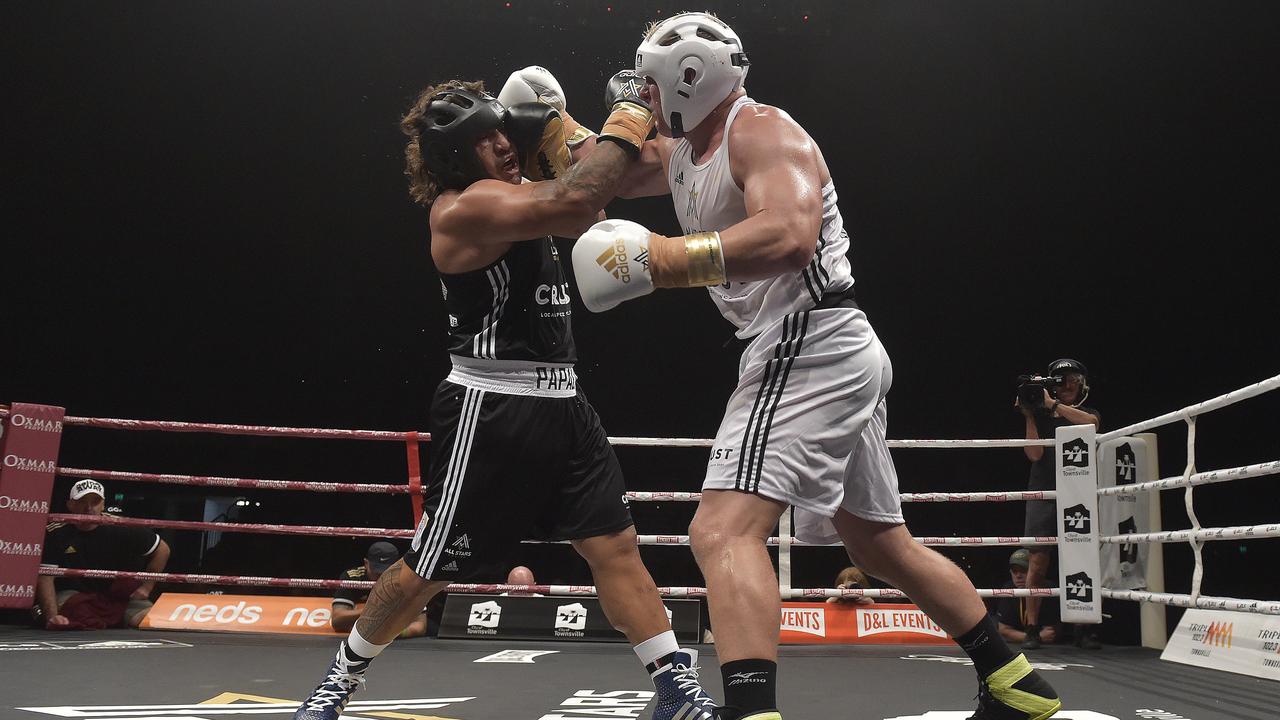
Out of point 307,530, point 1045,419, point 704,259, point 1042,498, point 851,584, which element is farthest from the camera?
point 851,584

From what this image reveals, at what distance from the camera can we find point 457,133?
6.47 feet

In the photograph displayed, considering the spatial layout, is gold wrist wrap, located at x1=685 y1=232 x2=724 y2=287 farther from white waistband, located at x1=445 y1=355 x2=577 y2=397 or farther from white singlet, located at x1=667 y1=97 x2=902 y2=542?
white waistband, located at x1=445 y1=355 x2=577 y2=397

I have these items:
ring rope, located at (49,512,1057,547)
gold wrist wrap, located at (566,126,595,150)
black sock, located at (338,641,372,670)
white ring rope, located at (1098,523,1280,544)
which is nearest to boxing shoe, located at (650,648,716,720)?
black sock, located at (338,641,372,670)

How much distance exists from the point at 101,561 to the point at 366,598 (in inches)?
53.0

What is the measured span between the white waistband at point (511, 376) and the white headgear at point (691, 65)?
59 centimetres

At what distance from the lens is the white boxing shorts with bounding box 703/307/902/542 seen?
1.55 m

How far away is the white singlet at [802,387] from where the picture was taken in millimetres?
1564

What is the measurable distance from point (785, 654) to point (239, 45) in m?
6.93

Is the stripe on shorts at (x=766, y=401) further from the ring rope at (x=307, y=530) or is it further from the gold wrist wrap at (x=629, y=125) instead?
the ring rope at (x=307, y=530)

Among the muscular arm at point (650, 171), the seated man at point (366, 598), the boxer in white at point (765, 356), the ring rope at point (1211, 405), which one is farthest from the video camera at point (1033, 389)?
the seated man at point (366, 598)

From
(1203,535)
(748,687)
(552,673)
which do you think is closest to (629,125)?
(748,687)

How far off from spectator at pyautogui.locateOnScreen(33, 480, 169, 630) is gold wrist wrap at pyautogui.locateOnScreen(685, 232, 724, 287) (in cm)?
391

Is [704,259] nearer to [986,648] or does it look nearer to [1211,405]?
[986,648]

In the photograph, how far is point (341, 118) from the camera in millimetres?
8641
